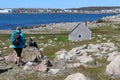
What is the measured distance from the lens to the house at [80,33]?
6172cm

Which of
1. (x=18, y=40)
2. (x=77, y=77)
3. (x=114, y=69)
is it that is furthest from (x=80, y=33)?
(x=77, y=77)

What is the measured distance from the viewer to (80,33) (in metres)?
62.0

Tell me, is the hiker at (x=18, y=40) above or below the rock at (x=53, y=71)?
above

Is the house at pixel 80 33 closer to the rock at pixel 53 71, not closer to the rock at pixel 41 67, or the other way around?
the rock at pixel 41 67

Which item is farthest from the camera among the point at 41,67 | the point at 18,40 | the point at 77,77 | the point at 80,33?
the point at 80,33

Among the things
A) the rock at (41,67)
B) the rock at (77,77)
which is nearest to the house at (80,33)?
the rock at (41,67)

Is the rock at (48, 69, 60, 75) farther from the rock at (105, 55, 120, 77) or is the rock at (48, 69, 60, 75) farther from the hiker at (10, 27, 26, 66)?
the rock at (105, 55, 120, 77)

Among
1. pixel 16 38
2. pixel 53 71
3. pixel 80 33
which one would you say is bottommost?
pixel 80 33

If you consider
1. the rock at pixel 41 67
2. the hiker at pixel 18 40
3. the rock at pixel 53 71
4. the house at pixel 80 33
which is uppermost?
the hiker at pixel 18 40

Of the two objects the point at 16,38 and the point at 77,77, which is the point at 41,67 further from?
the point at 77,77

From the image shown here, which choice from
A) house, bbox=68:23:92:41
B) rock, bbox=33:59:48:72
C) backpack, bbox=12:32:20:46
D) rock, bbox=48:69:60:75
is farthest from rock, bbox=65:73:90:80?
house, bbox=68:23:92:41

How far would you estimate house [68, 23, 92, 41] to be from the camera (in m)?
61.7

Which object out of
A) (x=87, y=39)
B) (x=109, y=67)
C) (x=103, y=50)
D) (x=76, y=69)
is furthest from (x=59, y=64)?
(x=87, y=39)

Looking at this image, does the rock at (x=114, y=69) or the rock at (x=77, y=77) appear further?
the rock at (x=114, y=69)
